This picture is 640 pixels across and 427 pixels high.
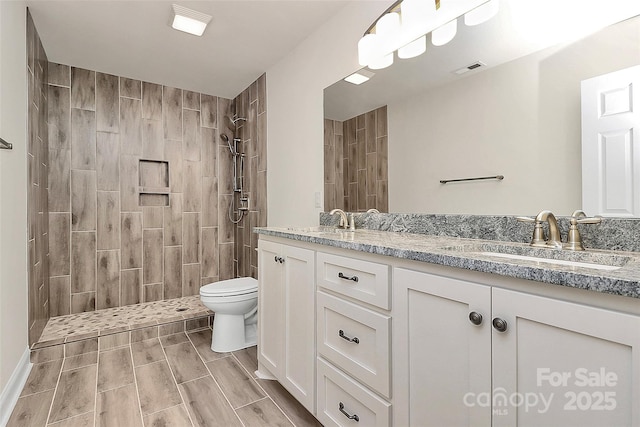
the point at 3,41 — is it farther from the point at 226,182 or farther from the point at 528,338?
the point at 528,338

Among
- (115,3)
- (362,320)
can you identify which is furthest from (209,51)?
(362,320)

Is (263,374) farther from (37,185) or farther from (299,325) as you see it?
(37,185)

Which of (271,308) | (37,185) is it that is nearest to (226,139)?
(37,185)

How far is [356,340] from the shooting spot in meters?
1.25

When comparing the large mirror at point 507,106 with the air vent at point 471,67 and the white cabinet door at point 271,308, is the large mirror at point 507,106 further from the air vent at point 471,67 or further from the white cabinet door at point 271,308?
the white cabinet door at point 271,308

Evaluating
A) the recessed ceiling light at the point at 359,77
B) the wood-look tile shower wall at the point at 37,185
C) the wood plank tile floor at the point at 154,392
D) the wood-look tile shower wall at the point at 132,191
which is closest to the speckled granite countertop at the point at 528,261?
the wood plank tile floor at the point at 154,392

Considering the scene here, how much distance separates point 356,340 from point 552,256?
0.73 meters

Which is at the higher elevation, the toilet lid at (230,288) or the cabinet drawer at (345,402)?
the toilet lid at (230,288)

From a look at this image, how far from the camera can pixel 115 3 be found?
6.83ft

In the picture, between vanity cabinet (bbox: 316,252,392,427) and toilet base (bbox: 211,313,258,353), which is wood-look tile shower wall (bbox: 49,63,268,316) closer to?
toilet base (bbox: 211,313,258,353)

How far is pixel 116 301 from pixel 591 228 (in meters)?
3.67

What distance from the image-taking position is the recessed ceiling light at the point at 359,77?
1974 mm

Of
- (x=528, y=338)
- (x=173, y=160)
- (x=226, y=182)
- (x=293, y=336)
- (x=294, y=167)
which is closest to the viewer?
(x=528, y=338)

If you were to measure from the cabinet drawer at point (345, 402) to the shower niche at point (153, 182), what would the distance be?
2726 millimetres
